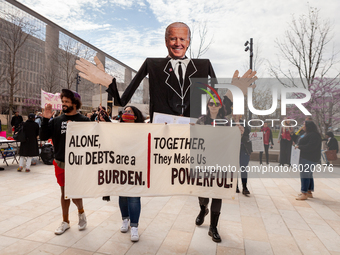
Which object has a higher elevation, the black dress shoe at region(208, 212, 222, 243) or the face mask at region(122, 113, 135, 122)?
the face mask at region(122, 113, 135, 122)

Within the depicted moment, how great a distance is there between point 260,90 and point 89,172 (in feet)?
31.1

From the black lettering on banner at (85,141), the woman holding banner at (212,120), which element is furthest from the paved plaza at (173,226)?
the black lettering on banner at (85,141)

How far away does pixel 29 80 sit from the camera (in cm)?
3994

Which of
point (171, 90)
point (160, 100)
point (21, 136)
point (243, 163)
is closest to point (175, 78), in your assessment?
point (171, 90)

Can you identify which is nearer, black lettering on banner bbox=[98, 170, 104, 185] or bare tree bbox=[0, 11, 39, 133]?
black lettering on banner bbox=[98, 170, 104, 185]

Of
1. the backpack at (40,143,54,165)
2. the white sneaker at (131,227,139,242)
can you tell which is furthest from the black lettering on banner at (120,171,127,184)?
the backpack at (40,143,54,165)

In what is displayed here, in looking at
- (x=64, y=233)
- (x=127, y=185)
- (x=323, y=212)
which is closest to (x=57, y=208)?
(x=64, y=233)

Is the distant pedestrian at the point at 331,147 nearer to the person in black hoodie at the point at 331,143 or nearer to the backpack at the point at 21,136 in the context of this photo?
the person in black hoodie at the point at 331,143

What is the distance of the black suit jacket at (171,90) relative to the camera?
131 inches

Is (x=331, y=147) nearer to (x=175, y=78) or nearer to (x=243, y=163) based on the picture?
(x=243, y=163)

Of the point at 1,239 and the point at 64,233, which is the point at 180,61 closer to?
the point at 64,233

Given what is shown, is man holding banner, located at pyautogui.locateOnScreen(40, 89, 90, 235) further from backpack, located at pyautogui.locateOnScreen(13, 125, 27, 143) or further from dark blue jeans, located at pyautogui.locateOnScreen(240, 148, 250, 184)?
backpack, located at pyautogui.locateOnScreen(13, 125, 27, 143)

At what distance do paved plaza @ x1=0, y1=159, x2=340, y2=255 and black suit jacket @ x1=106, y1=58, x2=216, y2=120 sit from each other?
1859 mm

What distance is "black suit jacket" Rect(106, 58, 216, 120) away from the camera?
11.0 ft
